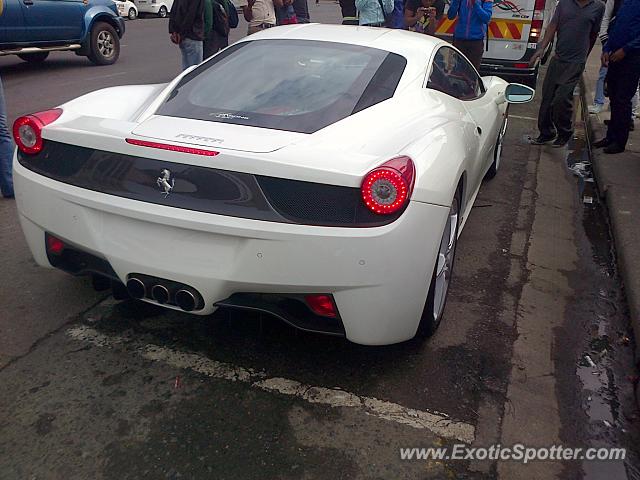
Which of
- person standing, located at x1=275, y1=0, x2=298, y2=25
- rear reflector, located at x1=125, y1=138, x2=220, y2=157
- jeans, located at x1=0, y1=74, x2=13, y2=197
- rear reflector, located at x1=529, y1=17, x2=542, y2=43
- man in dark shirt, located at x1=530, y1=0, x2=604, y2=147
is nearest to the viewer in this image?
rear reflector, located at x1=125, y1=138, x2=220, y2=157

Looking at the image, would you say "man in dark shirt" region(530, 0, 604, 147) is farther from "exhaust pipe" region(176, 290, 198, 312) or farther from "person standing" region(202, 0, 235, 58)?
"exhaust pipe" region(176, 290, 198, 312)

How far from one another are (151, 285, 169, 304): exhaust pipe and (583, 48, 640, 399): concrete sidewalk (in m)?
2.18

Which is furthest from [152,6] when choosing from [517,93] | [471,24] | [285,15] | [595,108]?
[517,93]

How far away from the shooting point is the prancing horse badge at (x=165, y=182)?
7.62 ft

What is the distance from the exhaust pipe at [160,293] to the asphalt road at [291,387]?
385 mm

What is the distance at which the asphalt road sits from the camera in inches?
85.9

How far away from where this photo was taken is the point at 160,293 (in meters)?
2.43

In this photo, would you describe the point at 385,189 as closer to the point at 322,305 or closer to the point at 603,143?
the point at 322,305

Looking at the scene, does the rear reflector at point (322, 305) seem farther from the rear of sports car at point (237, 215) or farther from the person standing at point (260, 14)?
the person standing at point (260, 14)

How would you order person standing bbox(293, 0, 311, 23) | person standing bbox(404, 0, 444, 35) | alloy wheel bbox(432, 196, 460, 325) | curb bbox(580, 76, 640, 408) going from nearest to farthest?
alloy wheel bbox(432, 196, 460, 325)
curb bbox(580, 76, 640, 408)
person standing bbox(404, 0, 444, 35)
person standing bbox(293, 0, 311, 23)

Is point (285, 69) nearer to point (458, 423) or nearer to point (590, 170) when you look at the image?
point (458, 423)

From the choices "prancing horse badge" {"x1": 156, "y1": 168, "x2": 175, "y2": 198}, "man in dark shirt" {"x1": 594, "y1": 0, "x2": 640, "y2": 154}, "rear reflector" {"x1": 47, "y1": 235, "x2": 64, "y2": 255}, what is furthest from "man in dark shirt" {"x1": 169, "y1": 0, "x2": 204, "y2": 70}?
"prancing horse badge" {"x1": 156, "y1": 168, "x2": 175, "y2": 198}

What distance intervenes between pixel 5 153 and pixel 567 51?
5646mm

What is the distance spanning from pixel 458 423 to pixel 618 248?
2461 millimetres
